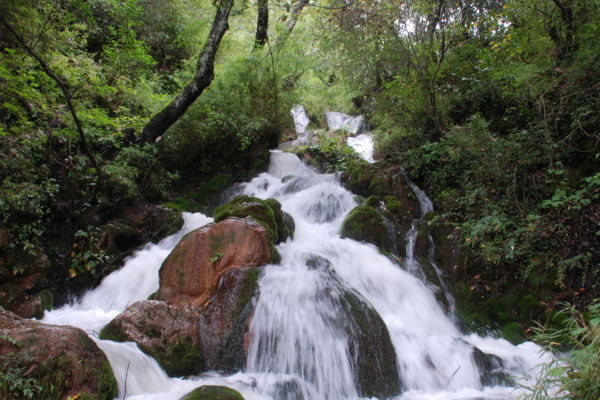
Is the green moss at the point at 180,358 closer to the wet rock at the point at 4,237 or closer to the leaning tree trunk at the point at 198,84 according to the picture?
the wet rock at the point at 4,237

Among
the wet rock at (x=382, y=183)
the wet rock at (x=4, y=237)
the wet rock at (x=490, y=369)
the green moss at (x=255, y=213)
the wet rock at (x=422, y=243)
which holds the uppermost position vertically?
the wet rock at (x=382, y=183)

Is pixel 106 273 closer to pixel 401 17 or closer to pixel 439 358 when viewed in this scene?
pixel 439 358

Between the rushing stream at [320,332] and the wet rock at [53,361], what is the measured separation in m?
0.39

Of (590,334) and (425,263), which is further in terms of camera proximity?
(425,263)

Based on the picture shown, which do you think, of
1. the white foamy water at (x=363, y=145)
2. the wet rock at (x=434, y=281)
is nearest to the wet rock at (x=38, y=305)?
the wet rock at (x=434, y=281)

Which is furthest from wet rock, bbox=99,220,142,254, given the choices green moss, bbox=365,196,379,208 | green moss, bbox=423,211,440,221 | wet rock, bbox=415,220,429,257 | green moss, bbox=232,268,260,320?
green moss, bbox=423,211,440,221

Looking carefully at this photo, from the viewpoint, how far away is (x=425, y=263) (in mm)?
6145

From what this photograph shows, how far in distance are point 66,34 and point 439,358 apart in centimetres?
1086

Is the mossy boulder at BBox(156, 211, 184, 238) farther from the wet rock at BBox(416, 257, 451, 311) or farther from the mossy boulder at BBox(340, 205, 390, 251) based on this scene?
the wet rock at BBox(416, 257, 451, 311)

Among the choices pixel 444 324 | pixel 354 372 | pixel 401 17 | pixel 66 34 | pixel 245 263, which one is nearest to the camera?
pixel 354 372

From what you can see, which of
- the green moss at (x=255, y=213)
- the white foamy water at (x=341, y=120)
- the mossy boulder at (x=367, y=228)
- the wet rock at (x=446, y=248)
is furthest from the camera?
the white foamy water at (x=341, y=120)

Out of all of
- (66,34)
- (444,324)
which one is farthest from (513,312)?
(66,34)

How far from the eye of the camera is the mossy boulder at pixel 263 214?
19.0 feet

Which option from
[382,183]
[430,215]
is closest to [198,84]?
[382,183]
